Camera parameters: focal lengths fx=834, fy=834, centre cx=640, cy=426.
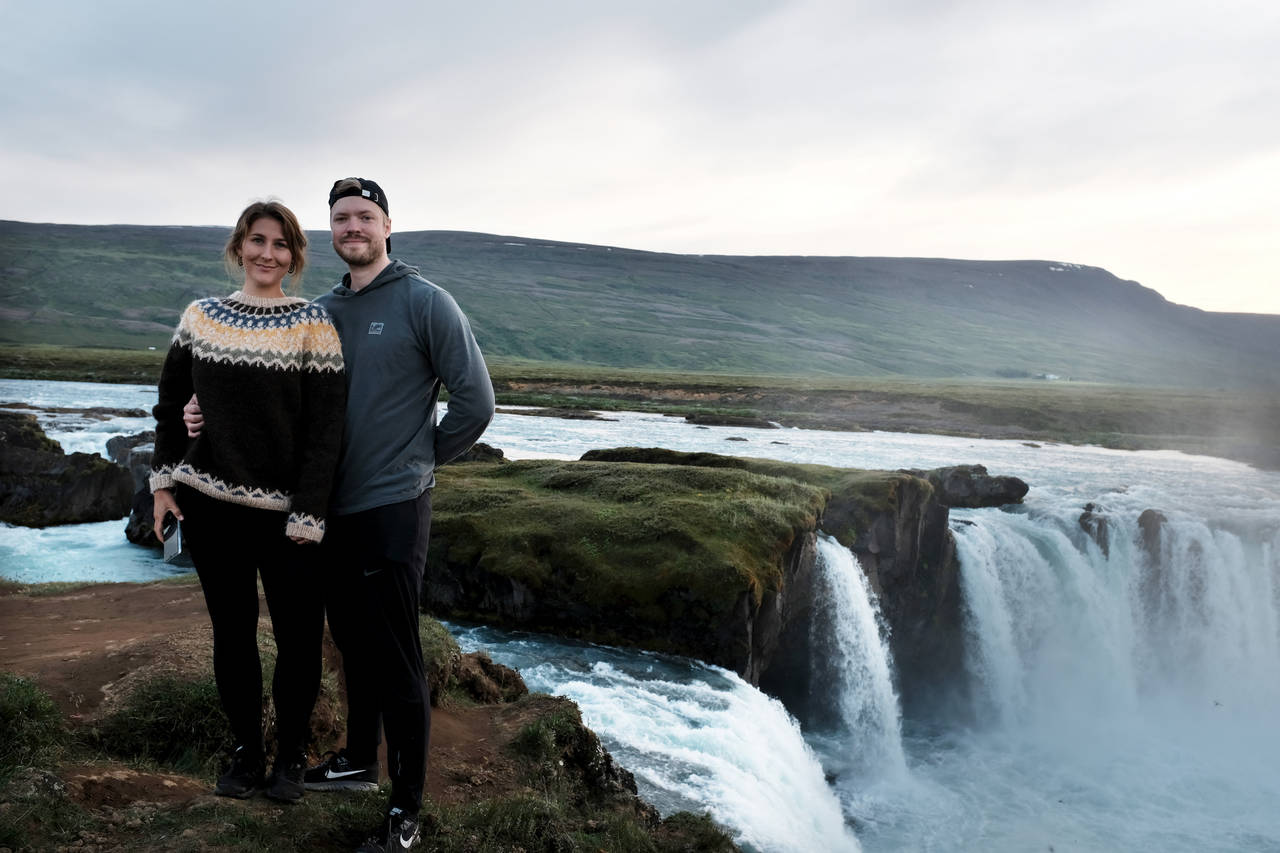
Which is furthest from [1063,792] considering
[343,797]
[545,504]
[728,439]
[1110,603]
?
[728,439]

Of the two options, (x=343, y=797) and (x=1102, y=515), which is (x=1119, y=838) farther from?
(x=343, y=797)

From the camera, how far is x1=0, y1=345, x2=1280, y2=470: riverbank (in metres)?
67.9

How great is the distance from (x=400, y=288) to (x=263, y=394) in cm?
98

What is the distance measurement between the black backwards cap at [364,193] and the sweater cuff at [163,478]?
181 centimetres

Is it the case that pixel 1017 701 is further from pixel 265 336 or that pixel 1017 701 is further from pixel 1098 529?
pixel 265 336

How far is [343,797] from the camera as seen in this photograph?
5641mm

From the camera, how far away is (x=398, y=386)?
4895 mm

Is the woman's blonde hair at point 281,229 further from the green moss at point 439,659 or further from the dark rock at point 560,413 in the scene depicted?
the dark rock at point 560,413

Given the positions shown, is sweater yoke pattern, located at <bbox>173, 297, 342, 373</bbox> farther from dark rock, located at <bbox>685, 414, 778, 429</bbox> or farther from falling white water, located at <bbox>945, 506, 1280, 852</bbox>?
dark rock, located at <bbox>685, 414, 778, 429</bbox>

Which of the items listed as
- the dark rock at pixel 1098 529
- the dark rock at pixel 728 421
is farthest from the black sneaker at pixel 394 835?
the dark rock at pixel 728 421

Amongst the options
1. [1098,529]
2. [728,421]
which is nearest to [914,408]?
[728,421]

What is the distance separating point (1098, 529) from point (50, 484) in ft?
115

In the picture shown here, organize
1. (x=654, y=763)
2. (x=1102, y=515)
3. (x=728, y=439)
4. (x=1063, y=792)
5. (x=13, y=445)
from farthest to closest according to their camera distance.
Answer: (x=728, y=439) → (x=1102, y=515) → (x=13, y=445) → (x=1063, y=792) → (x=654, y=763)

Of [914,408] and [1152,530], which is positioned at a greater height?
[914,408]
